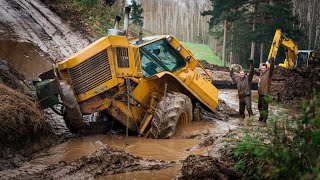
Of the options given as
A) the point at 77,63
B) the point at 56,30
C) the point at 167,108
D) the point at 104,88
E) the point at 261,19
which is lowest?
the point at 167,108

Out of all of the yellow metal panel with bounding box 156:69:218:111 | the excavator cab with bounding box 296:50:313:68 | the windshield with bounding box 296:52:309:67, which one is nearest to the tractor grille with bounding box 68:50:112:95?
the yellow metal panel with bounding box 156:69:218:111

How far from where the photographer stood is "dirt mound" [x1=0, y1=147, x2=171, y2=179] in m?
4.71

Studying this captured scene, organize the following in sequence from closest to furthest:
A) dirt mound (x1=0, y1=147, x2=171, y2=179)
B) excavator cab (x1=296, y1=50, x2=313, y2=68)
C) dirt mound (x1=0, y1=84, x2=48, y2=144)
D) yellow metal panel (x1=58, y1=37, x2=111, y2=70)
→ dirt mound (x1=0, y1=147, x2=171, y2=179) < dirt mound (x1=0, y1=84, x2=48, y2=144) < yellow metal panel (x1=58, y1=37, x2=111, y2=70) < excavator cab (x1=296, y1=50, x2=313, y2=68)

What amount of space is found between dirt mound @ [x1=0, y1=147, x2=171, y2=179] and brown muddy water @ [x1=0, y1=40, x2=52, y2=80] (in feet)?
21.7

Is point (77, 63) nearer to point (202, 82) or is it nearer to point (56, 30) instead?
point (202, 82)

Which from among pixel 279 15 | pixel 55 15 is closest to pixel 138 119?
pixel 55 15

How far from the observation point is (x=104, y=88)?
7.08 meters

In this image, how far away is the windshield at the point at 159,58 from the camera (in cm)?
813

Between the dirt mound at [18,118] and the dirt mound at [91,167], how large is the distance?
84 centimetres

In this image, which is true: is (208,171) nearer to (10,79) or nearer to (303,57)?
(10,79)

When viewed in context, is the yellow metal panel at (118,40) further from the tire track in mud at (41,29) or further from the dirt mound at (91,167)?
the tire track in mud at (41,29)

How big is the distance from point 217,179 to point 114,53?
3894mm

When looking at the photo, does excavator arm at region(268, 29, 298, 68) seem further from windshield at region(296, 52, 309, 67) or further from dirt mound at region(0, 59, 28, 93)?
dirt mound at region(0, 59, 28, 93)

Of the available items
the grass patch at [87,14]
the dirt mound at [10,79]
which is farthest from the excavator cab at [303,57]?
the dirt mound at [10,79]
